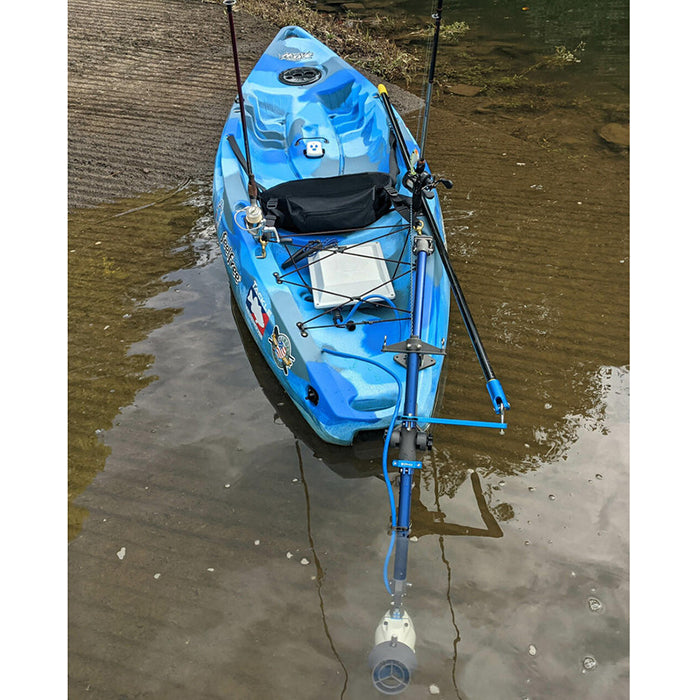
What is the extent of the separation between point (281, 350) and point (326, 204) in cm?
129

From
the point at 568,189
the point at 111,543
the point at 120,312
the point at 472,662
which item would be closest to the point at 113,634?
the point at 111,543

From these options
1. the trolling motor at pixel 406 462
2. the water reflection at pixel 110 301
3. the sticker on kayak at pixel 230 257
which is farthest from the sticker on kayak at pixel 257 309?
the trolling motor at pixel 406 462

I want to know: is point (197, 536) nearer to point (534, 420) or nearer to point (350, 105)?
point (534, 420)

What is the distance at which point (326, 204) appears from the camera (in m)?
5.10

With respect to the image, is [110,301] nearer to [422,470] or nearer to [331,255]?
[331,255]

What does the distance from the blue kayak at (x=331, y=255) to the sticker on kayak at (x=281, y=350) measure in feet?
0.04

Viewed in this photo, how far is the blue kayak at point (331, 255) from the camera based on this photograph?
4188 millimetres

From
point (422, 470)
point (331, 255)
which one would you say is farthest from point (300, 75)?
point (422, 470)

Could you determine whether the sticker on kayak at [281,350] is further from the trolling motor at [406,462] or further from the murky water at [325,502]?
the trolling motor at [406,462]

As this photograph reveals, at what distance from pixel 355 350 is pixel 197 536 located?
1.48 metres

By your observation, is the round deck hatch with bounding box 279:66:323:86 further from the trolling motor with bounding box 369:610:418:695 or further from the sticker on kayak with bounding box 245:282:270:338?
the trolling motor with bounding box 369:610:418:695

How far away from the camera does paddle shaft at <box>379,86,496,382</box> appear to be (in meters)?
3.63

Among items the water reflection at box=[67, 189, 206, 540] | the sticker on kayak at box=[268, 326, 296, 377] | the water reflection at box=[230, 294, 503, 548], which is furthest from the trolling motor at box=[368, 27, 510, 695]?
the water reflection at box=[67, 189, 206, 540]

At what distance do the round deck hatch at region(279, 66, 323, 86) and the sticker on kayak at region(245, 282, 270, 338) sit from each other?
304 centimetres
